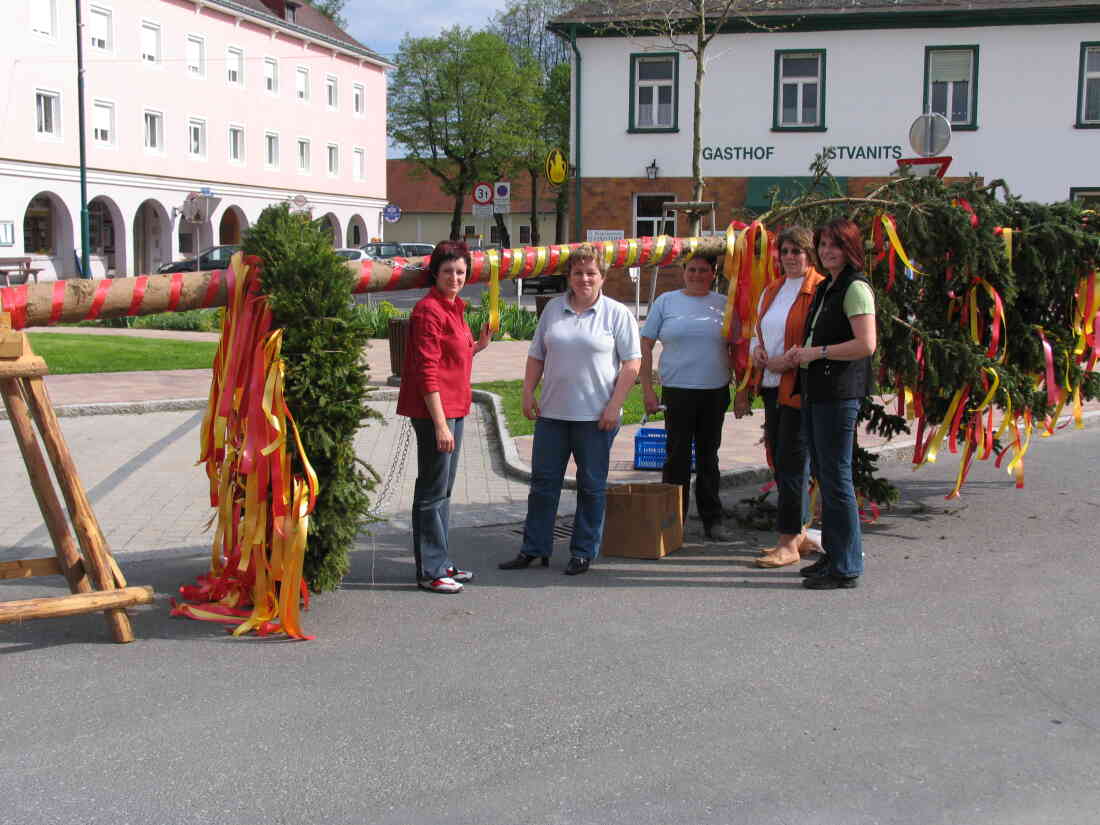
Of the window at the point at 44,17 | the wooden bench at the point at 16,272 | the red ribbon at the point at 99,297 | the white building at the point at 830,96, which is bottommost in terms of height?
the red ribbon at the point at 99,297

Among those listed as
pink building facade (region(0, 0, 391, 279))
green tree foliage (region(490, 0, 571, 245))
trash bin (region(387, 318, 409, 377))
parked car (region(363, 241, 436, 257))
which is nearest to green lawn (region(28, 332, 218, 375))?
trash bin (region(387, 318, 409, 377))

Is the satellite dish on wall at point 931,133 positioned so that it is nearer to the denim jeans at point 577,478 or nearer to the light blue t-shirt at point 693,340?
the light blue t-shirt at point 693,340

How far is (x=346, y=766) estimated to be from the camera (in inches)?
151

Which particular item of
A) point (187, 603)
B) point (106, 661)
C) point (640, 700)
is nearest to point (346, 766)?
point (640, 700)

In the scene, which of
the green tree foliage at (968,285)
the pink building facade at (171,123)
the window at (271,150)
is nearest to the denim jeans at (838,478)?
the green tree foliage at (968,285)

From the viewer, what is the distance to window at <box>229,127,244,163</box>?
4625cm

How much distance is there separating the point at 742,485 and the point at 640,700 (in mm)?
4791

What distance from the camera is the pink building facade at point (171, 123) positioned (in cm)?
3706

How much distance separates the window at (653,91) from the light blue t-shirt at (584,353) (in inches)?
921

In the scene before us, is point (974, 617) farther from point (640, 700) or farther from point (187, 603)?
point (187, 603)

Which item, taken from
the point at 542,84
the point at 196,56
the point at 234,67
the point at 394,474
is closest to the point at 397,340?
the point at 394,474

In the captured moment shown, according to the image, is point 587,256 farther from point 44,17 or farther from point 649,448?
point 44,17

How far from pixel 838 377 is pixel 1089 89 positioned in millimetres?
25455

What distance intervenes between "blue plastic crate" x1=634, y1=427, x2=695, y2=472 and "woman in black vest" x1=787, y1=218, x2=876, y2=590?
2812 mm
